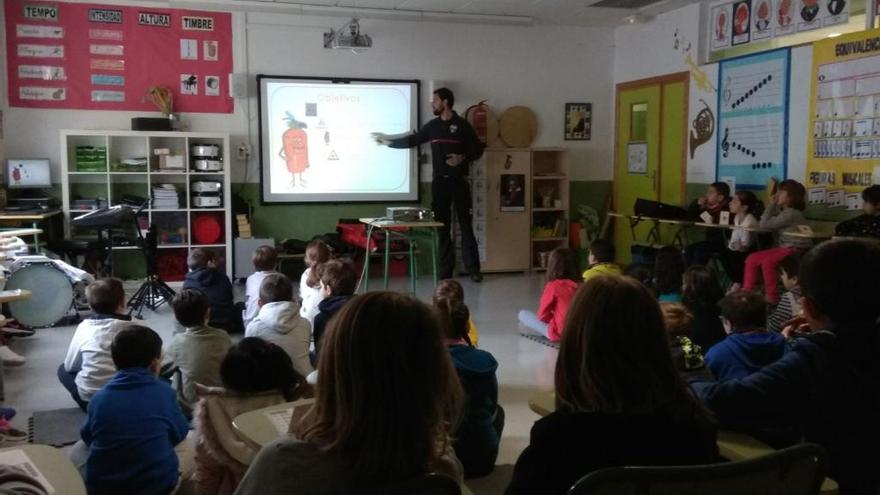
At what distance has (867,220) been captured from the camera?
5.68 meters

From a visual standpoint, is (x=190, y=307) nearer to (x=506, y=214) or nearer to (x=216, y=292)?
(x=216, y=292)

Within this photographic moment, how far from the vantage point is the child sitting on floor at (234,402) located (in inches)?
92.5

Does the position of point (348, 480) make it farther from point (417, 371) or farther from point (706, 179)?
point (706, 179)

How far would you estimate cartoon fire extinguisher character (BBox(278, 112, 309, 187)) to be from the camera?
8.26 meters

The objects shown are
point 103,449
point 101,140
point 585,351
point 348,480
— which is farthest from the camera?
point 101,140

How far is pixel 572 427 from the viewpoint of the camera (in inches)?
57.6

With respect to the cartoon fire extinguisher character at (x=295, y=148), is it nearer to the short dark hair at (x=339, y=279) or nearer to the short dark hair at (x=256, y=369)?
the short dark hair at (x=339, y=279)

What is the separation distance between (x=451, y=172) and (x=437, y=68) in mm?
1324

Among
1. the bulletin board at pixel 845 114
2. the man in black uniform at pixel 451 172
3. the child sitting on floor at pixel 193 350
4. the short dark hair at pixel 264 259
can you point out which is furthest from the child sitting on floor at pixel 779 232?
the child sitting on floor at pixel 193 350

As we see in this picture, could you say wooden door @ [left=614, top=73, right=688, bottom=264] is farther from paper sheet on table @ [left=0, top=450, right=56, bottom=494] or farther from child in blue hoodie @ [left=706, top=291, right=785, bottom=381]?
paper sheet on table @ [left=0, top=450, right=56, bottom=494]

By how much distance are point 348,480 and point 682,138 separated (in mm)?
7666

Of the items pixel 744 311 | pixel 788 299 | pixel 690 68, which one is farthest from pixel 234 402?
pixel 690 68

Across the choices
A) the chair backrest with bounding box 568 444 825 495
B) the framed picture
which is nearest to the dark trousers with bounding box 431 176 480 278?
the framed picture

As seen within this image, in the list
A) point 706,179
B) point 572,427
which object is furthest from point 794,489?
point 706,179
